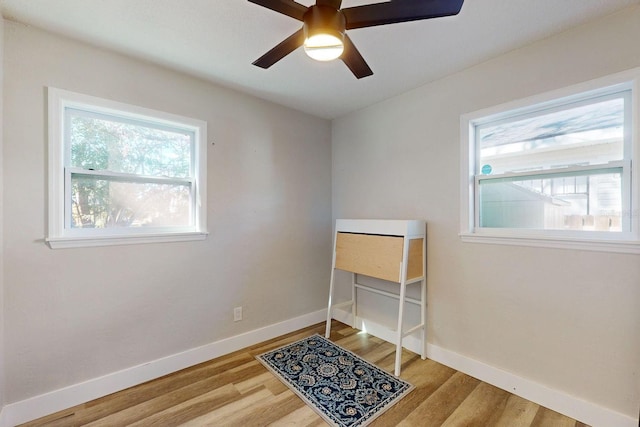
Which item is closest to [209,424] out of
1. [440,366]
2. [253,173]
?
[440,366]

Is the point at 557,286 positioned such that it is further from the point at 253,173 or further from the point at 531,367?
the point at 253,173

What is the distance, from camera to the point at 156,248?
2152mm

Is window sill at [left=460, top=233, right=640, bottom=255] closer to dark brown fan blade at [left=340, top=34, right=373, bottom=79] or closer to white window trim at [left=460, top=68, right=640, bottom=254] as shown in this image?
white window trim at [left=460, top=68, right=640, bottom=254]

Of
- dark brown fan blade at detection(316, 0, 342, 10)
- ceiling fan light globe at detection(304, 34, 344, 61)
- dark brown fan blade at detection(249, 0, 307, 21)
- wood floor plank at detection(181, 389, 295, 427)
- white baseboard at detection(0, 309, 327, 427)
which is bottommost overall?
wood floor plank at detection(181, 389, 295, 427)

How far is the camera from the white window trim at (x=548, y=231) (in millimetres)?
1556

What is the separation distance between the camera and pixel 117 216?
2.05m

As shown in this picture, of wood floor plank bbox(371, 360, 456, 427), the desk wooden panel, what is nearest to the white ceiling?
the desk wooden panel

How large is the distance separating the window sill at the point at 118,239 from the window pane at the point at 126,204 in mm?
118

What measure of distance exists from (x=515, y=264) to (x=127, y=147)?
2.93 metres

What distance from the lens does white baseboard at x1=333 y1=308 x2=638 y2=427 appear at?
1615 millimetres

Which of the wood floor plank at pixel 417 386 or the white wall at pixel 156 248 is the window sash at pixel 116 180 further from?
the wood floor plank at pixel 417 386

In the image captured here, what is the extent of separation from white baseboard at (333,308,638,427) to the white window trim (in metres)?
0.92

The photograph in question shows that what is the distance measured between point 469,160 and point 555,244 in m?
0.80

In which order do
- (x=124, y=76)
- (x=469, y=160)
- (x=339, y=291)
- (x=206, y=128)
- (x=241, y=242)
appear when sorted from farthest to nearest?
(x=339, y=291)
(x=241, y=242)
(x=206, y=128)
(x=469, y=160)
(x=124, y=76)
